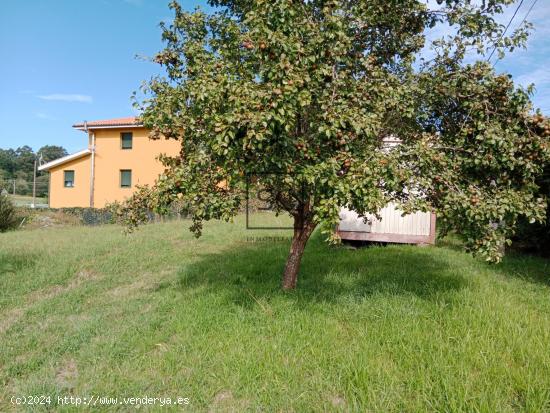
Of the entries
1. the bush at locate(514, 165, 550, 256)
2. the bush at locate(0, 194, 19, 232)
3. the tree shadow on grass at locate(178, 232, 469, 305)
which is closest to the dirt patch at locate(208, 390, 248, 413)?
the tree shadow on grass at locate(178, 232, 469, 305)

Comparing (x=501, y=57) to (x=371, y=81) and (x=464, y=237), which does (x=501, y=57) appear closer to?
(x=371, y=81)

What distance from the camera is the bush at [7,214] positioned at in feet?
65.7

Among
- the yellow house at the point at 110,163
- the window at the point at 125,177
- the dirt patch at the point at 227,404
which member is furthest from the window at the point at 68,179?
the dirt patch at the point at 227,404

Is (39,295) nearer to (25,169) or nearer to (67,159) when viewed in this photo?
(67,159)

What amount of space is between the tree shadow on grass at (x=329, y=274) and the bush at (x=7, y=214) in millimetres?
15779

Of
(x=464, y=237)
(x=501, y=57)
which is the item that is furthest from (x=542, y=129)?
(x=464, y=237)

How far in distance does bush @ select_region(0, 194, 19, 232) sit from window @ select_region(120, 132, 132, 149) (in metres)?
9.10

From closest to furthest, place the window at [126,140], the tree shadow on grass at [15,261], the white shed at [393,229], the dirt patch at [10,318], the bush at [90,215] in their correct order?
the dirt patch at [10,318] < the tree shadow on grass at [15,261] < the white shed at [393,229] < the bush at [90,215] < the window at [126,140]

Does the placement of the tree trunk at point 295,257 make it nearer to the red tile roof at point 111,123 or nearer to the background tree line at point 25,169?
the red tile roof at point 111,123

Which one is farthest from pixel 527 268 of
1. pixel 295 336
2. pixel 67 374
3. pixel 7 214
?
pixel 7 214

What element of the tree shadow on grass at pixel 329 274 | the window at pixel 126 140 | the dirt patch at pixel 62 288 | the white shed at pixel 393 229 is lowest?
the dirt patch at pixel 62 288

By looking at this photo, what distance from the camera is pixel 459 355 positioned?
13.4ft

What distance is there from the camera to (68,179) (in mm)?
29297

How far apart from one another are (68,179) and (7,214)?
369 inches
